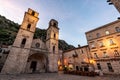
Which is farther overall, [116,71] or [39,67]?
[39,67]

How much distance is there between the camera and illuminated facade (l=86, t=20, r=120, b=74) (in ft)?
59.7

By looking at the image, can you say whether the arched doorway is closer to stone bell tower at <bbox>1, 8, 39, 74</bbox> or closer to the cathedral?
the cathedral

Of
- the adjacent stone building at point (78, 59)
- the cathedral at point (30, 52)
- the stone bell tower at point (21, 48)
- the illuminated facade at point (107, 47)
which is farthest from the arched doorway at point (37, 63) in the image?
the illuminated facade at point (107, 47)

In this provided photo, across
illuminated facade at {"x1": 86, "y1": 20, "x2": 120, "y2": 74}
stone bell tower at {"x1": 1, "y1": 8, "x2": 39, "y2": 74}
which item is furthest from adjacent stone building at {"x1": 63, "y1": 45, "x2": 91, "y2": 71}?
stone bell tower at {"x1": 1, "y1": 8, "x2": 39, "y2": 74}

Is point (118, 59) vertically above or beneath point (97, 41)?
beneath

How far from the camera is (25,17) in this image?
2328 cm

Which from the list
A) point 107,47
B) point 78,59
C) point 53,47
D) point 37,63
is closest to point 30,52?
point 37,63

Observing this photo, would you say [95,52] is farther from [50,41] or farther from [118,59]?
[50,41]

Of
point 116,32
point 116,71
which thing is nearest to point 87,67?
point 116,71

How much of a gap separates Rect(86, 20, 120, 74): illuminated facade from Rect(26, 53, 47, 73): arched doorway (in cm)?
1540

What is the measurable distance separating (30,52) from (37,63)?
5.69 m

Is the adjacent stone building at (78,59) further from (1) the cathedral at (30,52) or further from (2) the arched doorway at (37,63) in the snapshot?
(2) the arched doorway at (37,63)

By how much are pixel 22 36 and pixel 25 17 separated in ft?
21.3

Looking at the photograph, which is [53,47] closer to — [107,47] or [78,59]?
[78,59]
